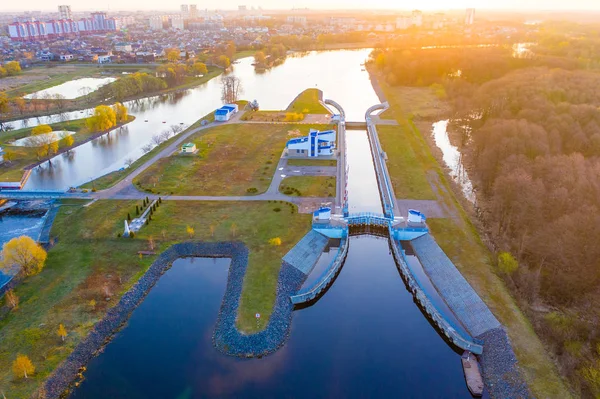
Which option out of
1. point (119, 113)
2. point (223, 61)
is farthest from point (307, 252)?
point (223, 61)

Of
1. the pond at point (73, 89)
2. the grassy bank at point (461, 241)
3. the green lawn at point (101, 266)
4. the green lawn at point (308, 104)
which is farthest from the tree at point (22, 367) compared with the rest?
the pond at point (73, 89)

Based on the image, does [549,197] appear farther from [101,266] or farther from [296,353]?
[101,266]

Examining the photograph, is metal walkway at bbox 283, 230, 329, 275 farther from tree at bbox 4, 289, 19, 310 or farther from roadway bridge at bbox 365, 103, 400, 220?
tree at bbox 4, 289, 19, 310

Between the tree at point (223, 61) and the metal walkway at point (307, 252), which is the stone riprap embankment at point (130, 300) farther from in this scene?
the tree at point (223, 61)

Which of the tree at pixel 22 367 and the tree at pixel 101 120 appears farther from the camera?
the tree at pixel 101 120

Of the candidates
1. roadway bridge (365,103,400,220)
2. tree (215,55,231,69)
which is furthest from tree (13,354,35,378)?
tree (215,55,231,69)

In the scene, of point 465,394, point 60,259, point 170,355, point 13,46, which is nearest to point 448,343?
point 465,394

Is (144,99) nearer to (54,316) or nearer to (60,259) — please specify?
(60,259)
